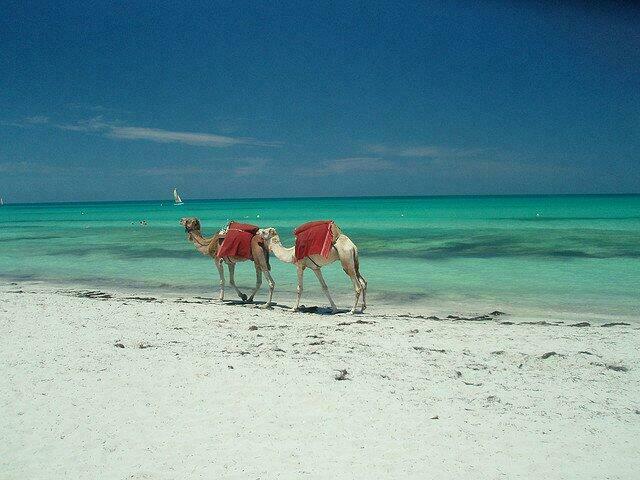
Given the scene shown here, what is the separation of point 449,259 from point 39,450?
52.0 ft

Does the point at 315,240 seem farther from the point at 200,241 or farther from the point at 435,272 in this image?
the point at 435,272

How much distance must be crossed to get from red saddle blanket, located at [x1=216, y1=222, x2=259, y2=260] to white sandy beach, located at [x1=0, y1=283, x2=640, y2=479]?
2.81 metres

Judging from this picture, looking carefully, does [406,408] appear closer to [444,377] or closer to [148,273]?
[444,377]

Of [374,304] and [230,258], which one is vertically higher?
[230,258]

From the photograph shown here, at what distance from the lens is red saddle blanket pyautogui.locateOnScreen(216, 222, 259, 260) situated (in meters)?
10.5

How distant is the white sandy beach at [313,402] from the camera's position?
3854mm

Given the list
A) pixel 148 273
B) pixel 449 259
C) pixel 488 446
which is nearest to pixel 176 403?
pixel 488 446

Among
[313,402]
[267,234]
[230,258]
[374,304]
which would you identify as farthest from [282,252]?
[313,402]

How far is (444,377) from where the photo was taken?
18.6 ft

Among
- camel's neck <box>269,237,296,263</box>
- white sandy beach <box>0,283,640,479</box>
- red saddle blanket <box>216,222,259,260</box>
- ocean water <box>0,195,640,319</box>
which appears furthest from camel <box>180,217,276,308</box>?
white sandy beach <box>0,283,640,479</box>

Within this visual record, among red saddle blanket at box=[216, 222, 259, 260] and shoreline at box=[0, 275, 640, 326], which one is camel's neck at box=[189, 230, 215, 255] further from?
shoreline at box=[0, 275, 640, 326]

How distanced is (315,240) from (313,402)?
4.87m

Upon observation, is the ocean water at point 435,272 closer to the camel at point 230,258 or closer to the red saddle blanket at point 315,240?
the camel at point 230,258

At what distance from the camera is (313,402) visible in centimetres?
490
